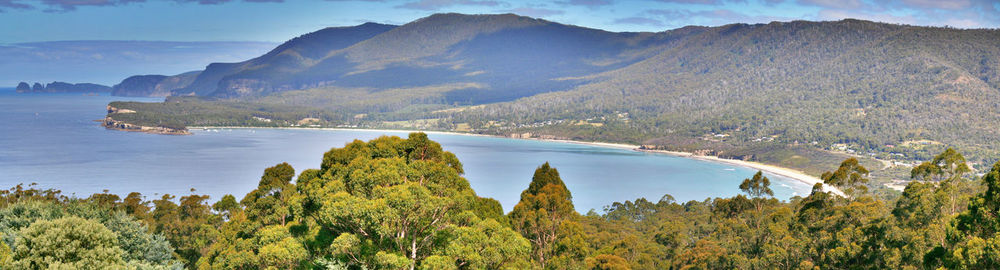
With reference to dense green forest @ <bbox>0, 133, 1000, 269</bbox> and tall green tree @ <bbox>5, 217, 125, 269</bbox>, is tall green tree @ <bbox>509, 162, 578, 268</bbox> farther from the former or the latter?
tall green tree @ <bbox>5, 217, 125, 269</bbox>

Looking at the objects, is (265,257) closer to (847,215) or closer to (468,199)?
(468,199)

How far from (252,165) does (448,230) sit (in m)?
94.4

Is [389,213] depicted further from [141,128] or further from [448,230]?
[141,128]

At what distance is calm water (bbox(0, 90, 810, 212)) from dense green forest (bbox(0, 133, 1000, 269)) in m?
40.1

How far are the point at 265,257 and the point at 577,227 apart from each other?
11969mm

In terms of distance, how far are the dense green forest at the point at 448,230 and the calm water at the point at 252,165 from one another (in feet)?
131

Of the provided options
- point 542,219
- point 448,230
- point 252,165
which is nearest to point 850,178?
point 542,219

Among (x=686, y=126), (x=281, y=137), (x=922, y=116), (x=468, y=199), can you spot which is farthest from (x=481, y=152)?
(x=468, y=199)

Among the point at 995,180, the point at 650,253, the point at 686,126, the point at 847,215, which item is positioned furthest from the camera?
the point at 686,126

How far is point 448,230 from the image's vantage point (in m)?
17.7

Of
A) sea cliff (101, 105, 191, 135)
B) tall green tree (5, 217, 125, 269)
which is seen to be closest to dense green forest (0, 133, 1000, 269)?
tall green tree (5, 217, 125, 269)

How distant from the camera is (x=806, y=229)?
31.0 metres

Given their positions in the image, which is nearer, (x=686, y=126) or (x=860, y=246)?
(x=860, y=246)

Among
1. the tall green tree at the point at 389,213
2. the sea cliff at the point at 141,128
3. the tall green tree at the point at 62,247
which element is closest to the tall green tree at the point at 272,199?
the tall green tree at the point at 389,213
